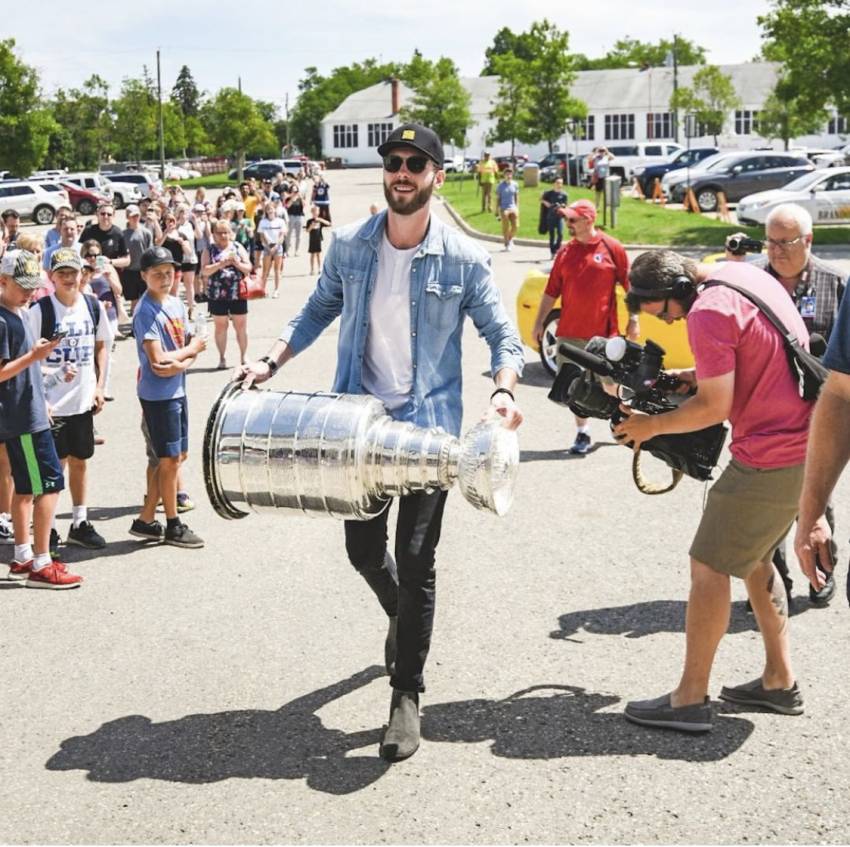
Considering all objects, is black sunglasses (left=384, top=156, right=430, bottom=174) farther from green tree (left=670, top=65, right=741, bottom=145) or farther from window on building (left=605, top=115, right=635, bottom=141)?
window on building (left=605, top=115, right=635, bottom=141)

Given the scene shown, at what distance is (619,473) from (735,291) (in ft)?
14.5

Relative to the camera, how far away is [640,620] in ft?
19.1

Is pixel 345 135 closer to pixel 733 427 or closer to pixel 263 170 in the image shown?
pixel 263 170

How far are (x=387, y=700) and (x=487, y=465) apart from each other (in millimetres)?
1421

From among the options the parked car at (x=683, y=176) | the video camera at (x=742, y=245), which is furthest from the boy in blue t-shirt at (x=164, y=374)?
the parked car at (x=683, y=176)

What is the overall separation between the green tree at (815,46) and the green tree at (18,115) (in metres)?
36.8

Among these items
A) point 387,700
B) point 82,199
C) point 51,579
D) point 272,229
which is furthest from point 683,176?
point 387,700

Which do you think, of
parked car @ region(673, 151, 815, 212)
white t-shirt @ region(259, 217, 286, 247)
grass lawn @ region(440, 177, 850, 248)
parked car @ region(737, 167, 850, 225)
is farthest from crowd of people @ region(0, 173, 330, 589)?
parked car @ region(673, 151, 815, 212)

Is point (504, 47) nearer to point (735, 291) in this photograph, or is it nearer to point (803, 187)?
point (803, 187)

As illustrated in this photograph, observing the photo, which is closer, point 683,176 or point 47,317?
point 47,317

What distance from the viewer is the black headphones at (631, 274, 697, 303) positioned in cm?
459

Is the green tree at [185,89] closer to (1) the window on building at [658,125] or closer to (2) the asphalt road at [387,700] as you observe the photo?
(1) the window on building at [658,125]

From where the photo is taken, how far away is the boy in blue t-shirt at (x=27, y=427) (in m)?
6.38

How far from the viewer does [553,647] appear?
550 cm
